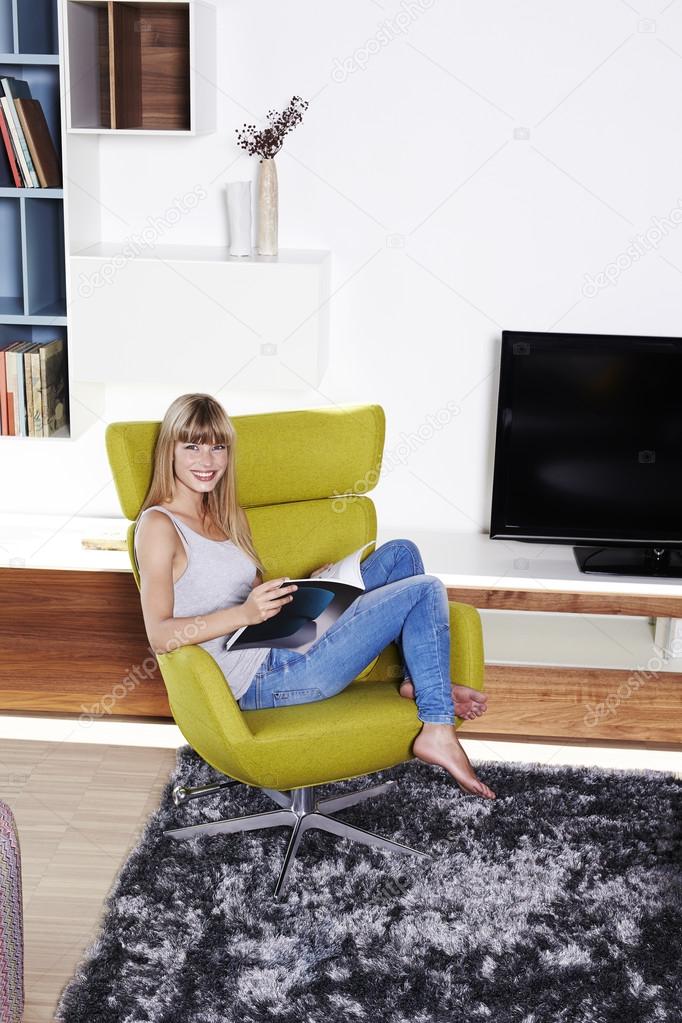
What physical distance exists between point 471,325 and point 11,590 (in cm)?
159

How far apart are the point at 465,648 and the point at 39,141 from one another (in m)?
1.83

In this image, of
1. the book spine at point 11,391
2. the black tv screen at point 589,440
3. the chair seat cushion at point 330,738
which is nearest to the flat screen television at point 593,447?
the black tv screen at point 589,440

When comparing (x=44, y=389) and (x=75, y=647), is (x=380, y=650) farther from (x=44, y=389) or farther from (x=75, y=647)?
(x=44, y=389)

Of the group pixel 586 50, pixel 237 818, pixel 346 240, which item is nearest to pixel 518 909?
pixel 237 818

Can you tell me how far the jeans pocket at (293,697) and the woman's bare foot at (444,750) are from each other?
26 cm

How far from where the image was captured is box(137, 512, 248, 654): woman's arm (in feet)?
7.68

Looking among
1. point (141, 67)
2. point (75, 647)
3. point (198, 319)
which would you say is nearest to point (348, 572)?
point (198, 319)

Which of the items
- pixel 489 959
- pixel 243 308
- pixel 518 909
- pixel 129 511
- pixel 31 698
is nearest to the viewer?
pixel 489 959

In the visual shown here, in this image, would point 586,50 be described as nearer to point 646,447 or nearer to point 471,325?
point 471,325

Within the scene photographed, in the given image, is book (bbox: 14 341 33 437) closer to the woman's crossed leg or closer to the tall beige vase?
the tall beige vase

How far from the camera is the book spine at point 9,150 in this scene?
3.02 m

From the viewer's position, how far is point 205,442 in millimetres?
2477

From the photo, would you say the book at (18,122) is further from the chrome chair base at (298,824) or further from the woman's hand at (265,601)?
the chrome chair base at (298,824)

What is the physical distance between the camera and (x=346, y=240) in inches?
132
